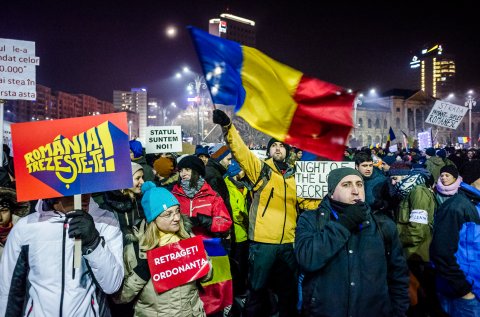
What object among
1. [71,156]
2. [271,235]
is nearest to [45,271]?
[71,156]

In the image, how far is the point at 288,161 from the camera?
18.6 ft

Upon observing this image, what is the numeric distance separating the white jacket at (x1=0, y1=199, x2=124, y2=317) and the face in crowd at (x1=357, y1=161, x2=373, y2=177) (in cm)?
448

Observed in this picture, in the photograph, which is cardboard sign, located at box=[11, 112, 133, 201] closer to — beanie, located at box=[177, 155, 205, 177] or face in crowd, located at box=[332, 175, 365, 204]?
face in crowd, located at box=[332, 175, 365, 204]

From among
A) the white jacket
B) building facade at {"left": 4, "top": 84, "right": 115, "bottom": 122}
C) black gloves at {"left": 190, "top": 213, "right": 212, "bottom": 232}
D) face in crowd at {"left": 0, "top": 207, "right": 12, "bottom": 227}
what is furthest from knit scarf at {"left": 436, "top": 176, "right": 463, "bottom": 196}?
building facade at {"left": 4, "top": 84, "right": 115, "bottom": 122}

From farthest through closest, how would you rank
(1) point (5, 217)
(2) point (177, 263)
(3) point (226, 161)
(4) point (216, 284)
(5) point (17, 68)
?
(3) point (226, 161) → (5) point (17, 68) → (4) point (216, 284) → (1) point (5, 217) → (2) point (177, 263)

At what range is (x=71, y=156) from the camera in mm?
2936

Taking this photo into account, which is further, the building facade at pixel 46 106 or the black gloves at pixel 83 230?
the building facade at pixel 46 106

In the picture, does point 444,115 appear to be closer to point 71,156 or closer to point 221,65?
point 221,65

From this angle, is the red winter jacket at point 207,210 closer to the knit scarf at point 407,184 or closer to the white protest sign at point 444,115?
the knit scarf at point 407,184

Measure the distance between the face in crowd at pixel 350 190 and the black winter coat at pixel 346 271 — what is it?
0.21m

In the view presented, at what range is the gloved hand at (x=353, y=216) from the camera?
2980 mm

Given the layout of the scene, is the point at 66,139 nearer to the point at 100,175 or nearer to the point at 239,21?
the point at 100,175

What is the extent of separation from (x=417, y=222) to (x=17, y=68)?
6.37m

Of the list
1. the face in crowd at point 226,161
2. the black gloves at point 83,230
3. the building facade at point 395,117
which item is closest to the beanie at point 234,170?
the face in crowd at point 226,161
